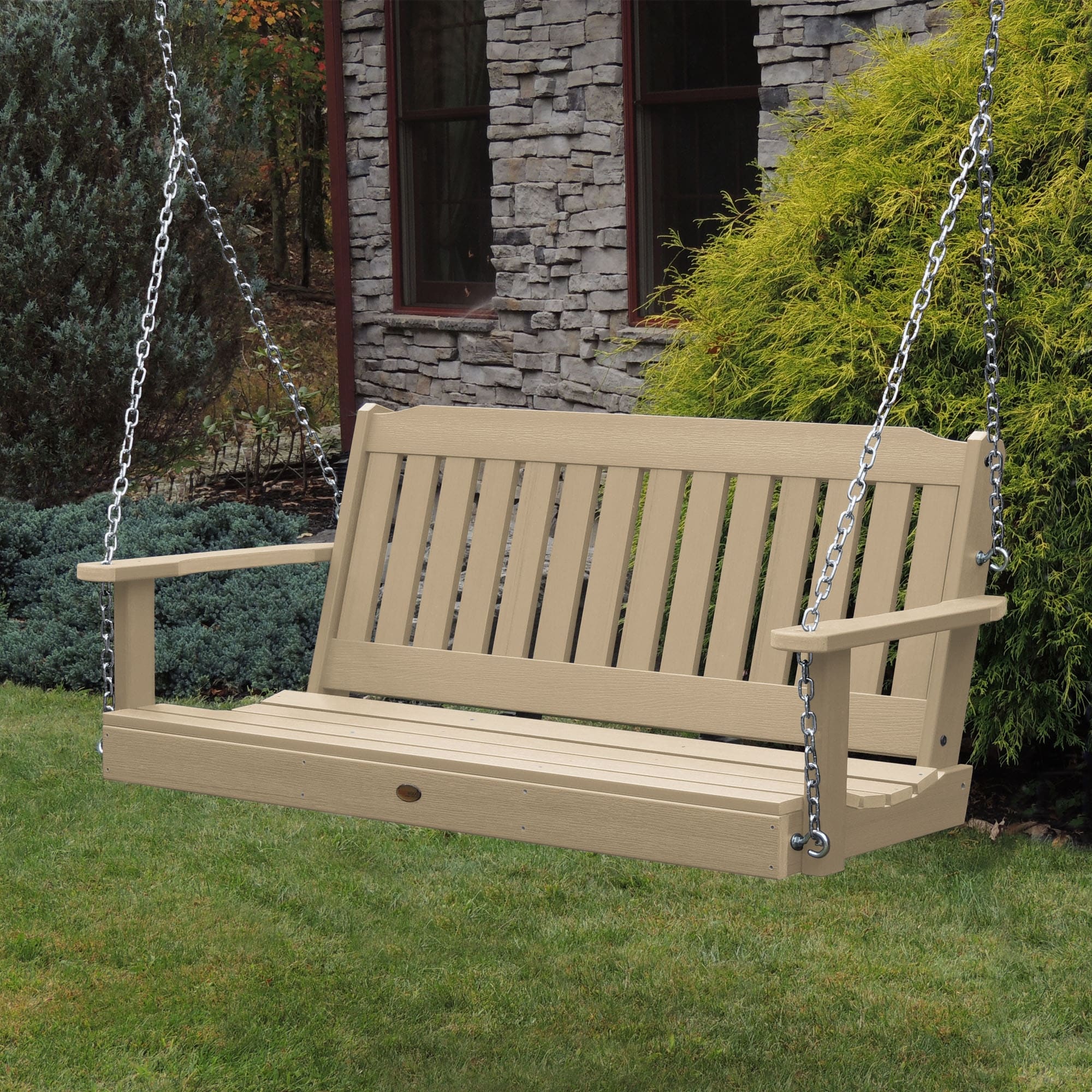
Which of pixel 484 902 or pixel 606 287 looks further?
pixel 606 287

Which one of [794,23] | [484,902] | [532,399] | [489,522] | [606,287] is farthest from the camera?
[532,399]

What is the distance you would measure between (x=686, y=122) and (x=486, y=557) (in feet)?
14.8

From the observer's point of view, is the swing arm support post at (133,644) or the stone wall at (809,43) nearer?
the swing arm support post at (133,644)

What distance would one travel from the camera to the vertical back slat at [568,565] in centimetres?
355

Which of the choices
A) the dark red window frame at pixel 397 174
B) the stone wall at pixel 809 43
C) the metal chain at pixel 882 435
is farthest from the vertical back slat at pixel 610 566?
the dark red window frame at pixel 397 174

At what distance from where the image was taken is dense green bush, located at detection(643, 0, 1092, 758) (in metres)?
4.15

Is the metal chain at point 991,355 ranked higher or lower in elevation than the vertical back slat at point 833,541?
higher

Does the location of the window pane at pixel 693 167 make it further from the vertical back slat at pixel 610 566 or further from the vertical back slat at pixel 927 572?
the vertical back slat at pixel 927 572

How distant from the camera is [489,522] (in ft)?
12.1

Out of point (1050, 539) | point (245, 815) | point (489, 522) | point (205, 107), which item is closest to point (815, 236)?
point (1050, 539)

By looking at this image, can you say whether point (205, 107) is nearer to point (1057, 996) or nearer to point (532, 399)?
point (532, 399)

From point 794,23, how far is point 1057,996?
474 cm

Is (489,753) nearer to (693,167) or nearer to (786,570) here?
(786,570)

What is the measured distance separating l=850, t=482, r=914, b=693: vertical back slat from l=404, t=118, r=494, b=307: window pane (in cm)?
589
